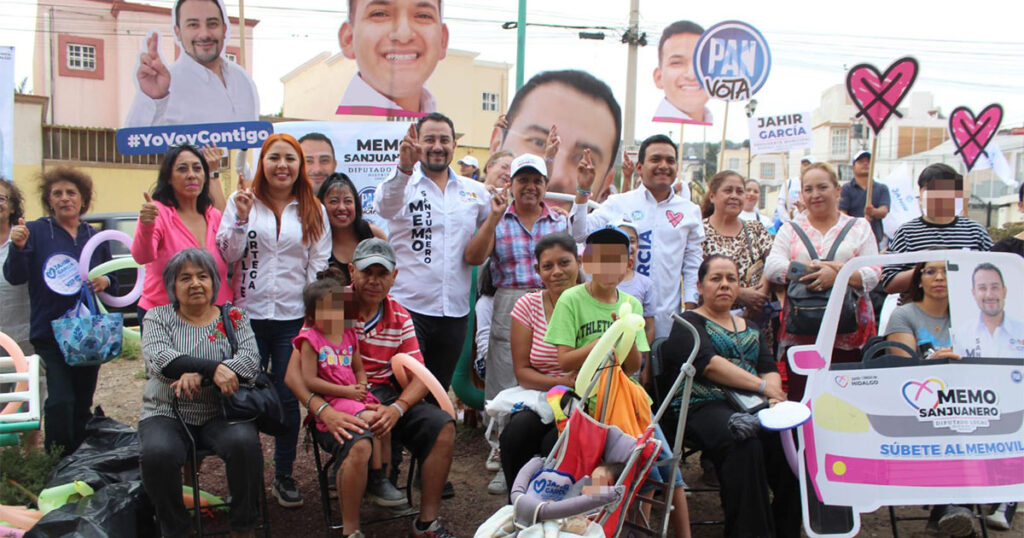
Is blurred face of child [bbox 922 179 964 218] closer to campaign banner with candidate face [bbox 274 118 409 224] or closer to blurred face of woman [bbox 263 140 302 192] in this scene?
blurred face of woman [bbox 263 140 302 192]

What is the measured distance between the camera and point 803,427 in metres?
3.24

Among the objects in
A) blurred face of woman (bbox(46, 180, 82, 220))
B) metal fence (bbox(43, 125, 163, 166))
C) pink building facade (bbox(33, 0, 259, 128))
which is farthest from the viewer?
pink building facade (bbox(33, 0, 259, 128))

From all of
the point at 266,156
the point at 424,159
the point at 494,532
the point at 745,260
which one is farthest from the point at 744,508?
the point at 266,156

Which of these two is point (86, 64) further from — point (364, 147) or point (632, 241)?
point (632, 241)

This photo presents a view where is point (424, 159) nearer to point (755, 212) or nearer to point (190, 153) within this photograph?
point (190, 153)

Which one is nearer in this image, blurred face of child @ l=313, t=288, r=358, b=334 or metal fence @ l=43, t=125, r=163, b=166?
blurred face of child @ l=313, t=288, r=358, b=334

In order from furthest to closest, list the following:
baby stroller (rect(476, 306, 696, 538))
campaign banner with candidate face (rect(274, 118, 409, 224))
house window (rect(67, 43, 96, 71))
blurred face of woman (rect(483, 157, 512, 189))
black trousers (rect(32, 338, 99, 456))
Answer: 1. house window (rect(67, 43, 96, 71))
2. campaign banner with candidate face (rect(274, 118, 409, 224))
3. blurred face of woman (rect(483, 157, 512, 189))
4. black trousers (rect(32, 338, 99, 456))
5. baby stroller (rect(476, 306, 696, 538))

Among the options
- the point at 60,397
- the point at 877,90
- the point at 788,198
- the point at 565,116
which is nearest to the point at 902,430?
the point at 877,90

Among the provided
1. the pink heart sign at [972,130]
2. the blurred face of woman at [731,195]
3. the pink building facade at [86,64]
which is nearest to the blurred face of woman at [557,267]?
the blurred face of woman at [731,195]

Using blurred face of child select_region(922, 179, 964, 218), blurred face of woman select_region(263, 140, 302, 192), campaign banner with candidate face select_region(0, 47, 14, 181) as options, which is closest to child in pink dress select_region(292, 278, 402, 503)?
blurred face of woman select_region(263, 140, 302, 192)

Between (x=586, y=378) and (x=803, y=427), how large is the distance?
1.04 m

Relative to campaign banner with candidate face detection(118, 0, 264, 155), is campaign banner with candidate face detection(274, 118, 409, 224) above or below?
below

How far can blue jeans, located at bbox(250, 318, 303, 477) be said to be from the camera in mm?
4027

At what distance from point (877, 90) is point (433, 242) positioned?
3.44 metres
